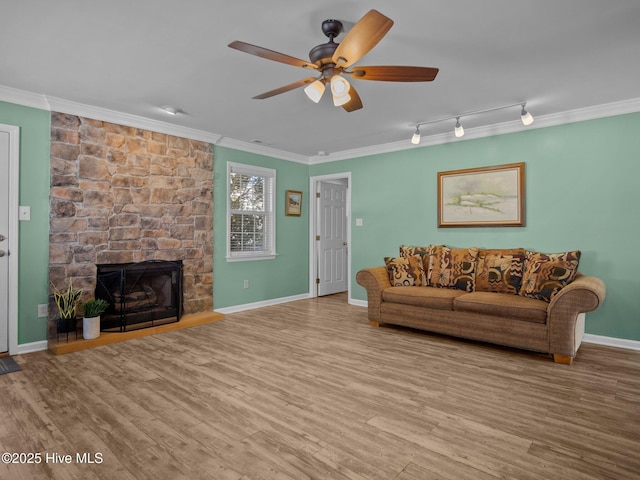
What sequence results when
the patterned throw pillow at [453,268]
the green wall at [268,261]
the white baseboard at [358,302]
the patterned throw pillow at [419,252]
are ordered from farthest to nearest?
1. the white baseboard at [358,302]
2. the green wall at [268,261]
3. the patterned throw pillow at [419,252]
4. the patterned throw pillow at [453,268]

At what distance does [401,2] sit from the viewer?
2053 mm

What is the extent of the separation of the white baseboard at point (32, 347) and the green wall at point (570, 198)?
436 centimetres

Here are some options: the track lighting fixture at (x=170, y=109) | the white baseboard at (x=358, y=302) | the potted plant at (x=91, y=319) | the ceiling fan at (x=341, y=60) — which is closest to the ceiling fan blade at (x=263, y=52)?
the ceiling fan at (x=341, y=60)

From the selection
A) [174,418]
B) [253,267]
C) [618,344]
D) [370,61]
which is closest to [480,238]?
[618,344]

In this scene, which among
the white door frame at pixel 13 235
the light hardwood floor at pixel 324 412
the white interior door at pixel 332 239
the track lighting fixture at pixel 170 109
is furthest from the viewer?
the white interior door at pixel 332 239

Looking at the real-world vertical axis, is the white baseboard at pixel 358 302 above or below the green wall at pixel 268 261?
below

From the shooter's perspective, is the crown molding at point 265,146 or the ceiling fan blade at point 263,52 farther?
the crown molding at point 265,146

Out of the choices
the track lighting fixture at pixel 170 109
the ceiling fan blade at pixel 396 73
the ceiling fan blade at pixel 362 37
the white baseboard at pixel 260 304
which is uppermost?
the track lighting fixture at pixel 170 109

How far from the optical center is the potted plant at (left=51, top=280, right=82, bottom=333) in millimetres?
3510

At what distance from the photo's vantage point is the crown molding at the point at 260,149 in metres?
5.09

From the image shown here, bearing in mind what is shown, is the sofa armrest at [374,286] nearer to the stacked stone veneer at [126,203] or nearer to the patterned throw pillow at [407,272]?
the patterned throw pillow at [407,272]

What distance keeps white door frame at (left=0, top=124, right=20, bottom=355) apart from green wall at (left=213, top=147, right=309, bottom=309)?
6.91ft

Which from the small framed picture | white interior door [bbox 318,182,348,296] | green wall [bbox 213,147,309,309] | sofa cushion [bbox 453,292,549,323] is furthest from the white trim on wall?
sofa cushion [bbox 453,292,549,323]

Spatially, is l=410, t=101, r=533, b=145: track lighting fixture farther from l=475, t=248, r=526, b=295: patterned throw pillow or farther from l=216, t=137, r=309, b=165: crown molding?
l=216, t=137, r=309, b=165: crown molding
